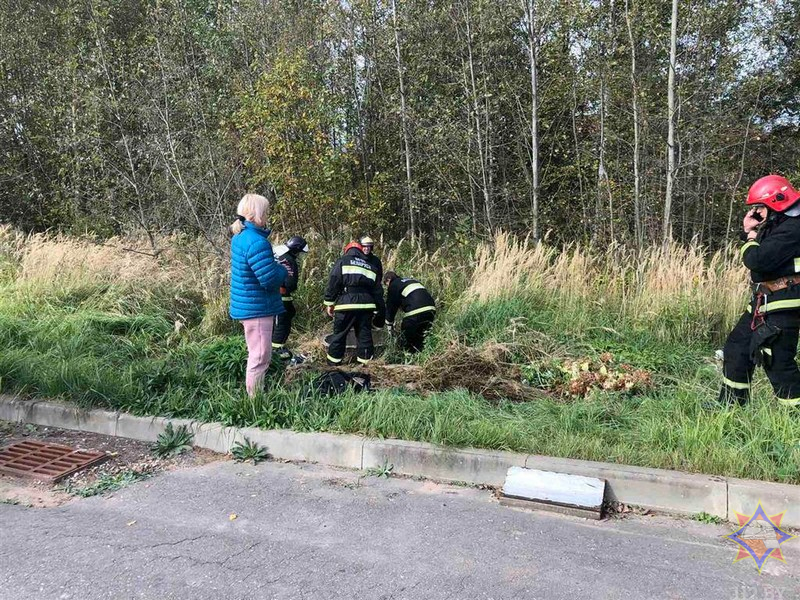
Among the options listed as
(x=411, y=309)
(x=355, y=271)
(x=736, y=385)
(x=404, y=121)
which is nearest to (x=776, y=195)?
(x=736, y=385)

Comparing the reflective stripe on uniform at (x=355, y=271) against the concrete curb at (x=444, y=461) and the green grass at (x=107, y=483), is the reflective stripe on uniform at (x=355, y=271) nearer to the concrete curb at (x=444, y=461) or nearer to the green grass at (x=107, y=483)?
the concrete curb at (x=444, y=461)

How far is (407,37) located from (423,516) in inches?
427

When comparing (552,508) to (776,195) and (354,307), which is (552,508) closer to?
(776,195)

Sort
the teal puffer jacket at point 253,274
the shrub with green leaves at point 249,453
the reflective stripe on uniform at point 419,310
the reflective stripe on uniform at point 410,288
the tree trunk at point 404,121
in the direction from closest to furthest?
the shrub with green leaves at point 249,453 < the teal puffer jacket at point 253,274 < the reflective stripe on uniform at point 419,310 < the reflective stripe on uniform at point 410,288 < the tree trunk at point 404,121

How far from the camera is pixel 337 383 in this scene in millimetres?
5234

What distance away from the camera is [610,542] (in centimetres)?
320

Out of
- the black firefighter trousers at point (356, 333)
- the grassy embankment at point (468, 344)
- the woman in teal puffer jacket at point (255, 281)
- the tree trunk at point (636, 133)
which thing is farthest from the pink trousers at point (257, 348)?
the tree trunk at point (636, 133)

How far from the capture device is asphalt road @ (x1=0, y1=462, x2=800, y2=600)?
9.11 ft

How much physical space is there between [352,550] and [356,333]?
161 inches

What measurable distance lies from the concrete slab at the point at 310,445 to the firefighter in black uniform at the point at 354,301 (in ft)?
7.97

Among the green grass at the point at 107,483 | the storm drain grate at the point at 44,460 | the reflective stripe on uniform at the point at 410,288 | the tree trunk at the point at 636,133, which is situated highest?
the tree trunk at the point at 636,133

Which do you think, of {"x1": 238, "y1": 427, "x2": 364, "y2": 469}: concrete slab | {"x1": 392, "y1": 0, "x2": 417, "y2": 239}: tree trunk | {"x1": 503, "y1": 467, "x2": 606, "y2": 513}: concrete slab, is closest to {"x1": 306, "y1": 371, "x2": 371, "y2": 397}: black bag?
{"x1": 238, "y1": 427, "x2": 364, "y2": 469}: concrete slab

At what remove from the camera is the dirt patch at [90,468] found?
3.91m

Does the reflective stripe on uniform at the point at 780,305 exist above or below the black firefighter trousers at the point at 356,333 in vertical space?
above
